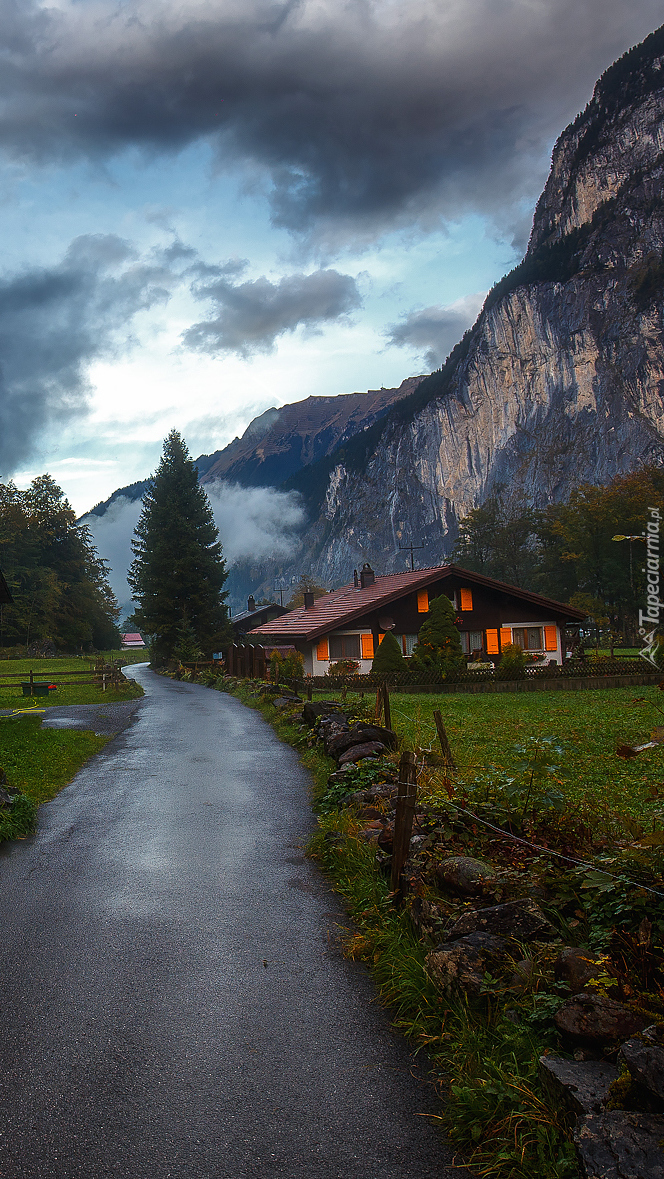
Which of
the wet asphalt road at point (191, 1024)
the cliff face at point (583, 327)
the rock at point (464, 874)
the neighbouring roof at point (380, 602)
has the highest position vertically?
the cliff face at point (583, 327)

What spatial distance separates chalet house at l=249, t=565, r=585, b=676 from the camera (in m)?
42.9

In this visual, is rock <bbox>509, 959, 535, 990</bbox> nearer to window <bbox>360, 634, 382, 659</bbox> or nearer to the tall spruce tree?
window <bbox>360, 634, 382, 659</bbox>

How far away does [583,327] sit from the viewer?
136 meters

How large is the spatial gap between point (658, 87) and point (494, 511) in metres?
88.0

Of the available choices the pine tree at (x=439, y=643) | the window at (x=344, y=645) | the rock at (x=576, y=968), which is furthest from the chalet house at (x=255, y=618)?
the rock at (x=576, y=968)

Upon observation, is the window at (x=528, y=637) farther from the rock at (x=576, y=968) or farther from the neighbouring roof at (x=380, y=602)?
the rock at (x=576, y=968)

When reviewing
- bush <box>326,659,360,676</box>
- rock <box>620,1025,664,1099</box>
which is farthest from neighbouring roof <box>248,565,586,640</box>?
rock <box>620,1025,664,1099</box>

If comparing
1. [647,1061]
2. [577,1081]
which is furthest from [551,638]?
[647,1061]

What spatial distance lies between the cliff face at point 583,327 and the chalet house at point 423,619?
82224 millimetres

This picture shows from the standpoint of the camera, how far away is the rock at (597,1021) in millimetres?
3369

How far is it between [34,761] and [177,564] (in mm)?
52050

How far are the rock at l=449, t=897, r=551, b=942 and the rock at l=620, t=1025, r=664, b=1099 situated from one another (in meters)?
1.27

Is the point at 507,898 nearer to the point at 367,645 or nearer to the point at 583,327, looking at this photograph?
the point at 367,645

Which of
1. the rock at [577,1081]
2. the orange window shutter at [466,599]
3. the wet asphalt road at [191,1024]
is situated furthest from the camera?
the orange window shutter at [466,599]
